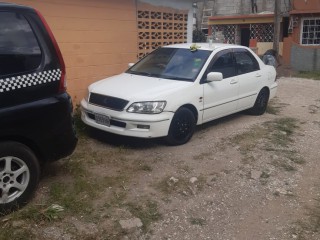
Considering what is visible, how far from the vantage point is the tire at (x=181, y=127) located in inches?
225

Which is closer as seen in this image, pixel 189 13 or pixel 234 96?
pixel 234 96

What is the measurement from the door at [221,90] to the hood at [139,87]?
20.6 inches

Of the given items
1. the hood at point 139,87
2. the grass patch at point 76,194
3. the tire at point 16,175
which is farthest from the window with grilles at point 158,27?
the tire at point 16,175

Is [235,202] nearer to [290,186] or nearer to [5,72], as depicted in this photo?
[290,186]

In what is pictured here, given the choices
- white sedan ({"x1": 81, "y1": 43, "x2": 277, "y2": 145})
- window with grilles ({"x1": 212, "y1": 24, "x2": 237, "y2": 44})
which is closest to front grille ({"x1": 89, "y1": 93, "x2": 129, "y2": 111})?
white sedan ({"x1": 81, "y1": 43, "x2": 277, "y2": 145})

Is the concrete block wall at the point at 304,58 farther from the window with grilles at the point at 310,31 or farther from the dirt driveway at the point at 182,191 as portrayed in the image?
the dirt driveway at the point at 182,191

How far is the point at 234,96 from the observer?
7.02 meters

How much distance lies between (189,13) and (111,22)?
8.89 ft

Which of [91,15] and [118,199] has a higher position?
[91,15]

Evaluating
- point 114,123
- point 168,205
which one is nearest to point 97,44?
point 114,123

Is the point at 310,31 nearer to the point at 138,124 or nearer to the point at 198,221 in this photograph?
the point at 138,124

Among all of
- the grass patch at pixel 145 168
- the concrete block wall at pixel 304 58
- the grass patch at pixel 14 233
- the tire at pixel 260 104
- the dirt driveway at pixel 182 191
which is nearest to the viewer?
the grass patch at pixel 14 233

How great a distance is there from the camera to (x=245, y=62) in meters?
7.47

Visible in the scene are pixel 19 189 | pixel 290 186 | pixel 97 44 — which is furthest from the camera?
pixel 97 44
